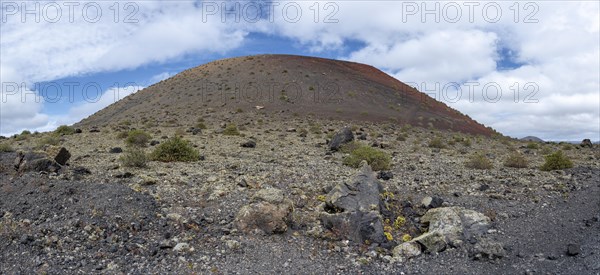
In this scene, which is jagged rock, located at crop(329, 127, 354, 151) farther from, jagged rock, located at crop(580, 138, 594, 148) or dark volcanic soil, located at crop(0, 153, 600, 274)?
jagged rock, located at crop(580, 138, 594, 148)

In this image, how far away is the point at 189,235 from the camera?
27.6 ft

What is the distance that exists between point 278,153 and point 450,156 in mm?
8094

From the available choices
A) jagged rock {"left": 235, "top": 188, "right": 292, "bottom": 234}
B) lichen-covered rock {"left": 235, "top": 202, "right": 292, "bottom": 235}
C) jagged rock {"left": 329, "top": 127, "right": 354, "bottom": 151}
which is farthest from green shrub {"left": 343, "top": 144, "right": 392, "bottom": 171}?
lichen-covered rock {"left": 235, "top": 202, "right": 292, "bottom": 235}

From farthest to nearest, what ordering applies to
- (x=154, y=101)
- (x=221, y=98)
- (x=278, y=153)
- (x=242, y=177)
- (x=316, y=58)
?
(x=316, y=58) → (x=154, y=101) → (x=221, y=98) → (x=278, y=153) → (x=242, y=177)

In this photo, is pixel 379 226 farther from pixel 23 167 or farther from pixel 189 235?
pixel 23 167

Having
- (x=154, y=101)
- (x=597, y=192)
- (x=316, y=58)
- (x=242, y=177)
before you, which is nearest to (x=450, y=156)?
(x=597, y=192)

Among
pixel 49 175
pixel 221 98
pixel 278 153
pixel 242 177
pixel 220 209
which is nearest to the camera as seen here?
pixel 220 209

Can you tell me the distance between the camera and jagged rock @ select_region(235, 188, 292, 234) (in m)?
8.72

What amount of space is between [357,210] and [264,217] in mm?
2031

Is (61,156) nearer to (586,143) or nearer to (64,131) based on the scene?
(64,131)

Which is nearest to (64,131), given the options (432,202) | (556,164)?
(432,202)

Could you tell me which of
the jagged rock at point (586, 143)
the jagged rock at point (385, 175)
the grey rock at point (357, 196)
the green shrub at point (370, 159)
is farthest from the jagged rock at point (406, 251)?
the jagged rock at point (586, 143)

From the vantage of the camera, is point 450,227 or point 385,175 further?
point 385,175

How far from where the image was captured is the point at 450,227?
8820 millimetres
